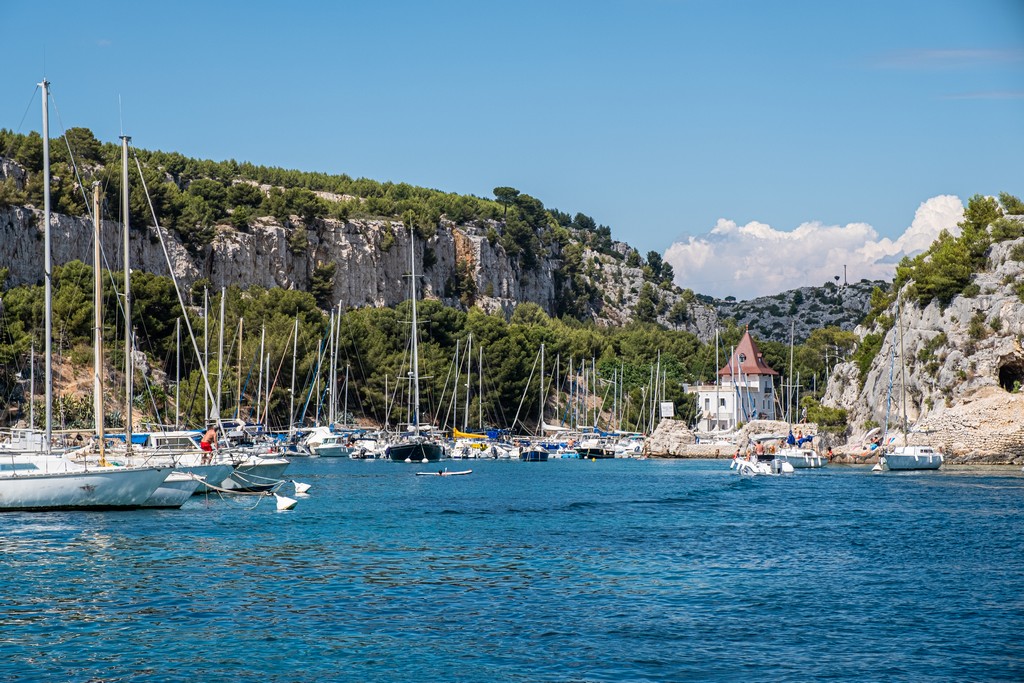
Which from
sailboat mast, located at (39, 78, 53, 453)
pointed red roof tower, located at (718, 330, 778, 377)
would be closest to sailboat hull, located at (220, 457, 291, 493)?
sailboat mast, located at (39, 78, 53, 453)

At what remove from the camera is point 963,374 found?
235 feet

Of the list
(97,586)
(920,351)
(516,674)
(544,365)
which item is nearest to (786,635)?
(516,674)

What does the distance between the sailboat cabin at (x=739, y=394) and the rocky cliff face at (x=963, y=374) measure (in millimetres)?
23569

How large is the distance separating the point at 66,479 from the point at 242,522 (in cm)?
505

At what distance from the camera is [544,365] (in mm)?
102375

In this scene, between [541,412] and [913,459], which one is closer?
[913,459]

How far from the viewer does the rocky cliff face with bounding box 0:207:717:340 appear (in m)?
87.1

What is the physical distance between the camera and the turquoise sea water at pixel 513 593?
1678 cm

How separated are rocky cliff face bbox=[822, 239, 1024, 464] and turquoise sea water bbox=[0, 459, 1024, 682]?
27720 mm

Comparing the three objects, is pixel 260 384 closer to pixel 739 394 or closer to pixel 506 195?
pixel 739 394

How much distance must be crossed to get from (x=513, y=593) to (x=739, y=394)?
275ft

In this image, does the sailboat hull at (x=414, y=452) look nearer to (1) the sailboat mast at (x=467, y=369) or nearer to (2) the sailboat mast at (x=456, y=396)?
(1) the sailboat mast at (x=467, y=369)

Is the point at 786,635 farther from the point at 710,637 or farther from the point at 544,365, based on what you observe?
the point at 544,365

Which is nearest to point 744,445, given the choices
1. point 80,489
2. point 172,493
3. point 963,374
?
point 963,374
